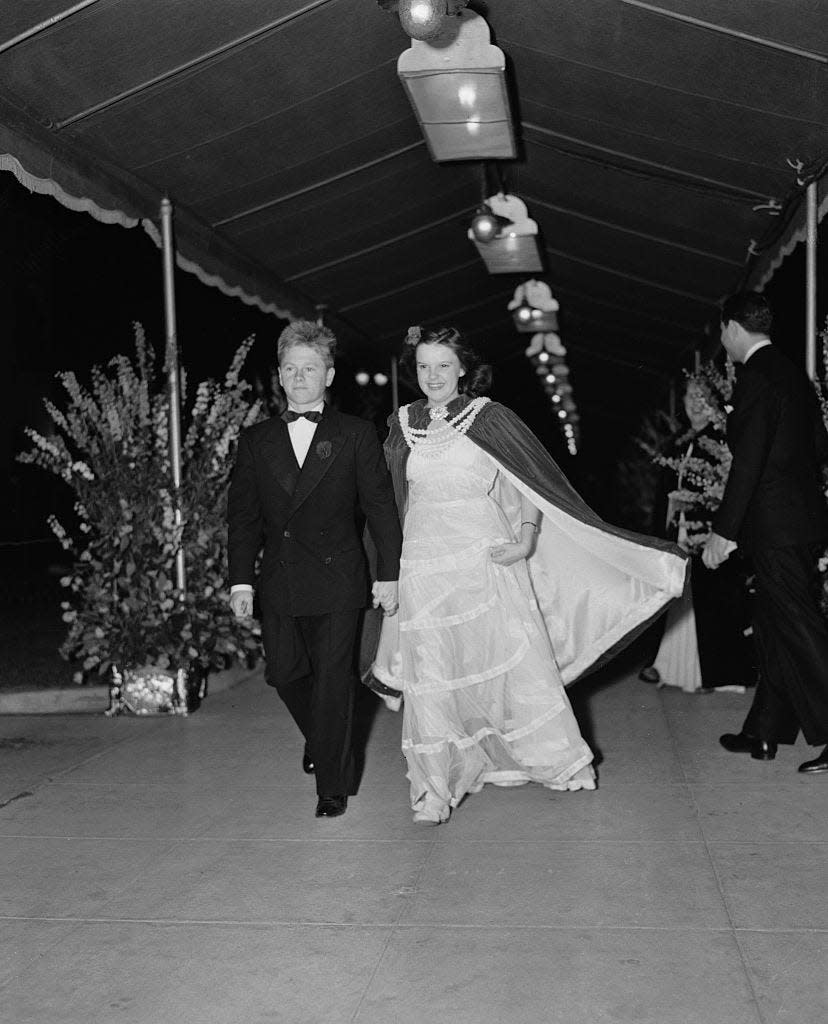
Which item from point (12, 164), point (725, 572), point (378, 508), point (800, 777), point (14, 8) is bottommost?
point (800, 777)

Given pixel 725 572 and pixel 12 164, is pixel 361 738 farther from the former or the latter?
pixel 12 164

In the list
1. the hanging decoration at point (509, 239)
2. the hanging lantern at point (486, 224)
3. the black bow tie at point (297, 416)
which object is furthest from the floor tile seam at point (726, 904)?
the hanging decoration at point (509, 239)

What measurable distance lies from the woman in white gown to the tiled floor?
0.22 metres

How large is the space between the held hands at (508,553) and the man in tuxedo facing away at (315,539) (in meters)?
0.37

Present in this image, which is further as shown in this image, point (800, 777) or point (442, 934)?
point (800, 777)

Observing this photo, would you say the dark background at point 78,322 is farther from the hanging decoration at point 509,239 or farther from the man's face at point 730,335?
the man's face at point 730,335

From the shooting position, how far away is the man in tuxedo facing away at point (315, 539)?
4680 mm

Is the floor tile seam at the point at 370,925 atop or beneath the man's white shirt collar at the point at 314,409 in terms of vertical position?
beneath

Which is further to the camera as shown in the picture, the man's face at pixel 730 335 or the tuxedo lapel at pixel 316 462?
the man's face at pixel 730 335

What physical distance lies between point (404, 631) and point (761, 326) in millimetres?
1950

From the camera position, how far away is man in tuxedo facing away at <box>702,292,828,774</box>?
5.08 metres

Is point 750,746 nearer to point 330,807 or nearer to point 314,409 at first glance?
point 330,807

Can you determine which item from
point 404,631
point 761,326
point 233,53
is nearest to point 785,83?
point 761,326

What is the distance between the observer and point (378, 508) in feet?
15.6
